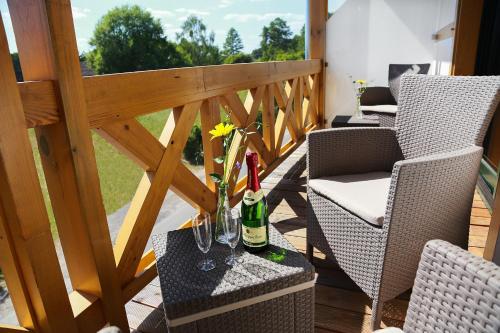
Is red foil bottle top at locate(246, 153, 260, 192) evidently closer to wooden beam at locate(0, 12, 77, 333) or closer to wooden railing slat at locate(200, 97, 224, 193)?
wooden beam at locate(0, 12, 77, 333)

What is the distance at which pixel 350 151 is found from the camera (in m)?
1.71

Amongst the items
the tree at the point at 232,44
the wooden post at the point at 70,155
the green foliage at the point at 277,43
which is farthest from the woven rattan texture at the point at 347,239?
the tree at the point at 232,44

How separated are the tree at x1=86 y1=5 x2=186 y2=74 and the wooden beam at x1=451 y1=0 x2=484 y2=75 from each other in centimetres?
1192

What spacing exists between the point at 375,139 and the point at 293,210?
85cm

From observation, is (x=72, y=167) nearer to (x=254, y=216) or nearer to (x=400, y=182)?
(x=254, y=216)

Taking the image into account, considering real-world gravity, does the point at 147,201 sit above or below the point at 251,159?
below

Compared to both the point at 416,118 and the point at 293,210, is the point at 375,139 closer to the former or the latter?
the point at 416,118

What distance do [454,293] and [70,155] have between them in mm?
1014

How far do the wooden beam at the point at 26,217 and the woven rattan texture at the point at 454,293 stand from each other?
0.93 m

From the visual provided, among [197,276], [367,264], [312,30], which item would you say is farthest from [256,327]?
[312,30]

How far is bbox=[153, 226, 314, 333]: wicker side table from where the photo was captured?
35.2 inches

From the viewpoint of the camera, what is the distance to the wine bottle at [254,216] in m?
1.07

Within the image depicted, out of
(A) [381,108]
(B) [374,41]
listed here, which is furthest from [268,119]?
(B) [374,41]

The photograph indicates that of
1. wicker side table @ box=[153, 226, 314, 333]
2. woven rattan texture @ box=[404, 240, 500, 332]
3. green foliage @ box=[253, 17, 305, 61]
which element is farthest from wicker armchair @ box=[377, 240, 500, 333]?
green foliage @ box=[253, 17, 305, 61]
